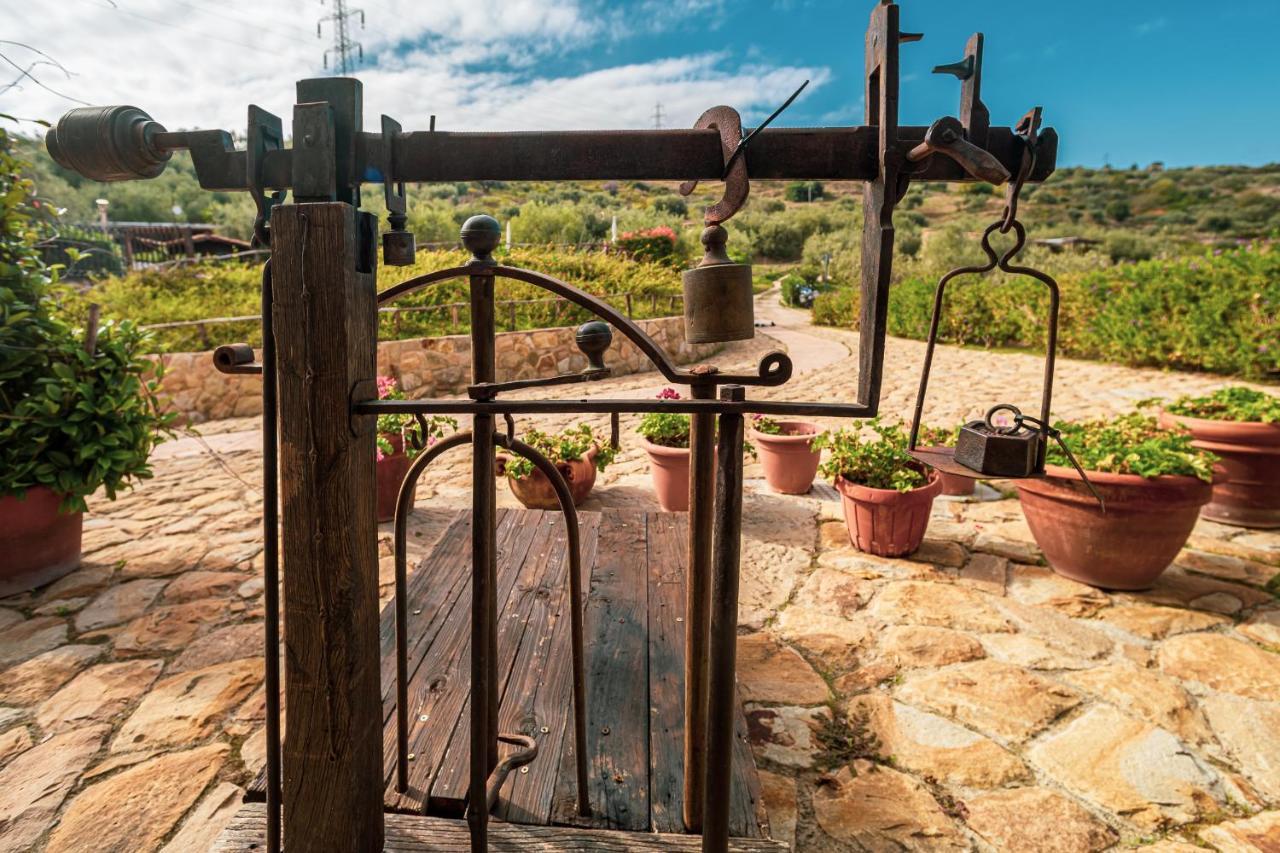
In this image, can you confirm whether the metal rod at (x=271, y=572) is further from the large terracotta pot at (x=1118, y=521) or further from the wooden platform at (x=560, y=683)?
the large terracotta pot at (x=1118, y=521)

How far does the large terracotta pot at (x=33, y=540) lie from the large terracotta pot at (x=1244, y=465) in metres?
5.51

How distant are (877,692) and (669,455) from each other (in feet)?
6.27

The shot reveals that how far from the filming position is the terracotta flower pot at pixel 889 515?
3.39 metres

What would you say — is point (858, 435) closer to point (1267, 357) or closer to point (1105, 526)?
point (1105, 526)

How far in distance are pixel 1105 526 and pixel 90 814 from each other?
3687 mm

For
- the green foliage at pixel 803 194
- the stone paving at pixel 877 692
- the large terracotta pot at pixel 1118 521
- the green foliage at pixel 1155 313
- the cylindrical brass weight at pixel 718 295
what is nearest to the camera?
the cylindrical brass weight at pixel 718 295

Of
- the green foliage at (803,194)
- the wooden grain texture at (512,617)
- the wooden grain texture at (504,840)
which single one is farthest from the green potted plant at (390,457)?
the green foliage at (803,194)

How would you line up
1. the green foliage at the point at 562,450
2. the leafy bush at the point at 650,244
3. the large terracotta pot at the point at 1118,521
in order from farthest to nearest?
the leafy bush at the point at 650,244, the green foliage at the point at 562,450, the large terracotta pot at the point at 1118,521

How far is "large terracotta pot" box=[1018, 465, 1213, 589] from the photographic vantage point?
2877mm

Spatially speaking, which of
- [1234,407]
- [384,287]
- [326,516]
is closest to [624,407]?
[326,516]

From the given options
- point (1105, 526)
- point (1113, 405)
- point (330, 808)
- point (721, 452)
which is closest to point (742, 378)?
point (721, 452)

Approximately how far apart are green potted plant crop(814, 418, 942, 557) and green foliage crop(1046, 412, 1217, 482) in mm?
594

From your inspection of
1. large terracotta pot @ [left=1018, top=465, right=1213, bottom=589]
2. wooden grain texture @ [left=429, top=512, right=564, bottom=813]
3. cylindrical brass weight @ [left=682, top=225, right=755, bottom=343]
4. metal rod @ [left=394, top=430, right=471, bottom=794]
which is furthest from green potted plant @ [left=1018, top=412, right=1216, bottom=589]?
metal rod @ [left=394, top=430, right=471, bottom=794]

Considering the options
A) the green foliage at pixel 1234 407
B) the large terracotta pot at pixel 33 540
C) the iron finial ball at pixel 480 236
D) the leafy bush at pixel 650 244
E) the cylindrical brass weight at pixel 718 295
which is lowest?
the large terracotta pot at pixel 33 540
